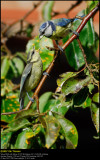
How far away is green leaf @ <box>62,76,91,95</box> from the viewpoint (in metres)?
0.71

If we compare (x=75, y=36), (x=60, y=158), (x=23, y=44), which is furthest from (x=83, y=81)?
(x=23, y=44)

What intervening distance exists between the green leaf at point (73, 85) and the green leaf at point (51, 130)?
10 centimetres

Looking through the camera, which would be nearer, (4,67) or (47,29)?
(47,29)

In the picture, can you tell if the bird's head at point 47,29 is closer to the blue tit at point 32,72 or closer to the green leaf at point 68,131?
the blue tit at point 32,72

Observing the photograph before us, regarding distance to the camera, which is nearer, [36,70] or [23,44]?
[36,70]

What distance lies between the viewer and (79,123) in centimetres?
175

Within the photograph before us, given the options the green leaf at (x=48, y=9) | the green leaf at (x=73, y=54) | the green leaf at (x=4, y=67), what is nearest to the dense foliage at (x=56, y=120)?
the green leaf at (x=73, y=54)

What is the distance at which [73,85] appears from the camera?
0.71 metres

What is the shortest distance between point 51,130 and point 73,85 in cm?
17

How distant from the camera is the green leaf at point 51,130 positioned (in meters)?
0.58

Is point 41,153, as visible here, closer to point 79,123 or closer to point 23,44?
point 79,123

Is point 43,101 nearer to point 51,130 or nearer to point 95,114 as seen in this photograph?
point 95,114

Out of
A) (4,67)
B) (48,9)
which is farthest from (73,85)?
(48,9)

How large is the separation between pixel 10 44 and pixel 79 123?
2.74ft
